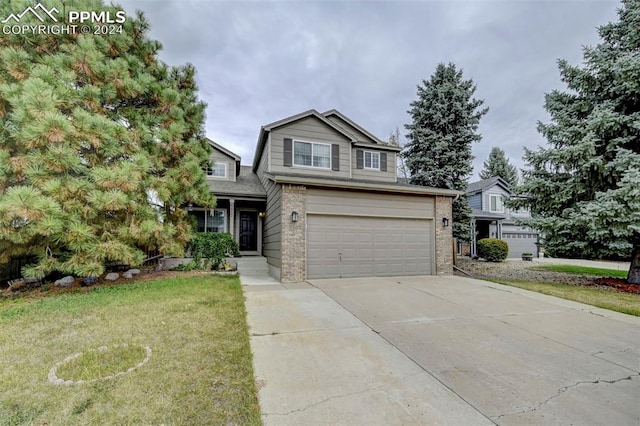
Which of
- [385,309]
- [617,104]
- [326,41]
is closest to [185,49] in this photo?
[326,41]

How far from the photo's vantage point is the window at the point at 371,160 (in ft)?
45.3

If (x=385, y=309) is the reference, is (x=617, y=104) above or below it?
above

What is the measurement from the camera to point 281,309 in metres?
5.62

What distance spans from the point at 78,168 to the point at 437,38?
496 inches

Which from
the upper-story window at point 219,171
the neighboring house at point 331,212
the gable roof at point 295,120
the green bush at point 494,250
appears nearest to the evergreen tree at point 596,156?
the neighboring house at point 331,212

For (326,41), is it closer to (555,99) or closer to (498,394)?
(555,99)

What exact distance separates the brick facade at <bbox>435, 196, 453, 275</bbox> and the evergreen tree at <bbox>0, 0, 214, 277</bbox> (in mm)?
8735

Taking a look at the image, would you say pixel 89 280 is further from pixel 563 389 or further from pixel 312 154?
pixel 563 389

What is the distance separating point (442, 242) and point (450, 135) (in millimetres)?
7140

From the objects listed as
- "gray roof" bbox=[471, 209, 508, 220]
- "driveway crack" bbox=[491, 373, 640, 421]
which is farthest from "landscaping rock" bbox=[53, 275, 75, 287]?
"gray roof" bbox=[471, 209, 508, 220]

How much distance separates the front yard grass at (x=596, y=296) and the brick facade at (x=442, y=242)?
1.87m

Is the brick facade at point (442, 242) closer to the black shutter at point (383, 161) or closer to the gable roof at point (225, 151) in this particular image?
the black shutter at point (383, 161)

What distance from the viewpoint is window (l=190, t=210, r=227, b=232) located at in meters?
12.9

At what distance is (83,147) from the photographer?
23.5 ft
